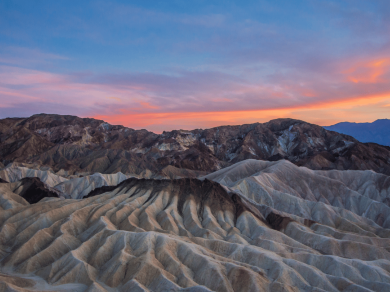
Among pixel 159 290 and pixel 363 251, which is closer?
pixel 159 290

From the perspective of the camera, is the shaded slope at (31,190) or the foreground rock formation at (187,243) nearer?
the foreground rock formation at (187,243)

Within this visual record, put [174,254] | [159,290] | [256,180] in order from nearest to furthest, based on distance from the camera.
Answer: [159,290]
[174,254]
[256,180]

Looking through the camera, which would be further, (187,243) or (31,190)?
(31,190)

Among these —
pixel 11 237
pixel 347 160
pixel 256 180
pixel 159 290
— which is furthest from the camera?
pixel 347 160

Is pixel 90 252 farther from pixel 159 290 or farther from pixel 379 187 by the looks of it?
pixel 379 187

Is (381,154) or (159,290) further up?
(381,154)

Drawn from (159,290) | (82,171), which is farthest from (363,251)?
(82,171)

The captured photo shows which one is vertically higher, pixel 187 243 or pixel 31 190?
pixel 187 243

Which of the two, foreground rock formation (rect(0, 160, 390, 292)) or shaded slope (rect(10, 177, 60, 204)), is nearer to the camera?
foreground rock formation (rect(0, 160, 390, 292))
